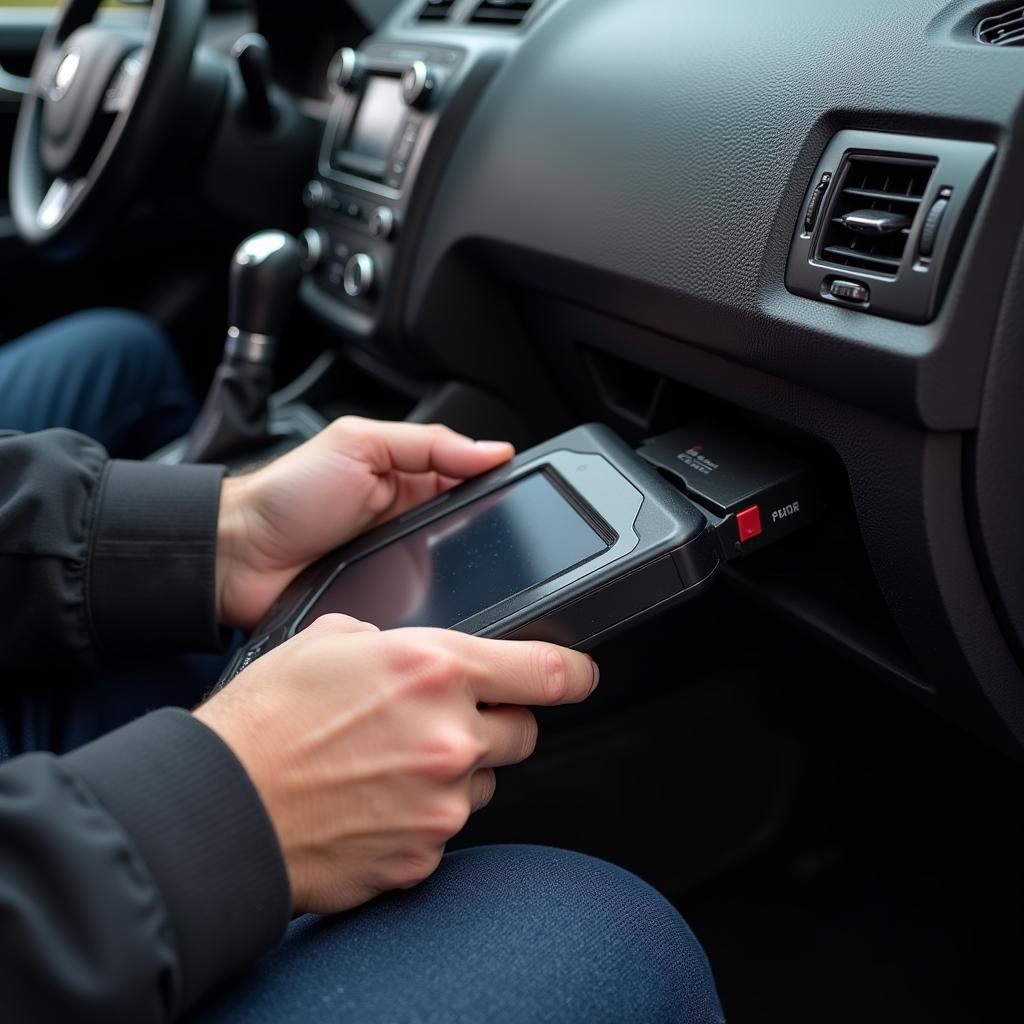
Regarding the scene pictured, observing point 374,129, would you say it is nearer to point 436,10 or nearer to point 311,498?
point 436,10

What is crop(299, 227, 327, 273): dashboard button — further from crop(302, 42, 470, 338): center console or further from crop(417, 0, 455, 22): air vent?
crop(417, 0, 455, 22): air vent

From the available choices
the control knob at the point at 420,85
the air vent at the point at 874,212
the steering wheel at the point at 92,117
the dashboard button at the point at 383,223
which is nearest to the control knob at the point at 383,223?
the dashboard button at the point at 383,223

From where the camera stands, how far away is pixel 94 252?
5.73 feet

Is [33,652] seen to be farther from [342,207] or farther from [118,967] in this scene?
[342,207]

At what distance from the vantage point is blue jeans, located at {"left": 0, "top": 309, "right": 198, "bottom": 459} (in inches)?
45.7

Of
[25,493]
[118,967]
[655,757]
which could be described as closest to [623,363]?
[655,757]

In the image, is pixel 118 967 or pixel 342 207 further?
pixel 342 207

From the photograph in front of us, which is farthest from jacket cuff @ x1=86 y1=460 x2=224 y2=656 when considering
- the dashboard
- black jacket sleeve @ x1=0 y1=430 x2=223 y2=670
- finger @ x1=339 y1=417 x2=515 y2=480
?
the dashboard

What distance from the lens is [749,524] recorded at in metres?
0.66

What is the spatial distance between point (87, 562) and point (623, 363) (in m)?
0.48

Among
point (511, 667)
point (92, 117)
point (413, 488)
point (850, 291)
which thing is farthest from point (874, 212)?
point (92, 117)

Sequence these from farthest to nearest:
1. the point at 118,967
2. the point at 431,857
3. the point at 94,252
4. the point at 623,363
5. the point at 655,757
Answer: the point at 94,252 < the point at 655,757 < the point at 623,363 < the point at 431,857 < the point at 118,967

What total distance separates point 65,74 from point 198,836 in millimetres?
1239

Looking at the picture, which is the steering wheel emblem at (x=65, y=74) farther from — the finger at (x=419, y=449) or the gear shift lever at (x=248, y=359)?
the finger at (x=419, y=449)
